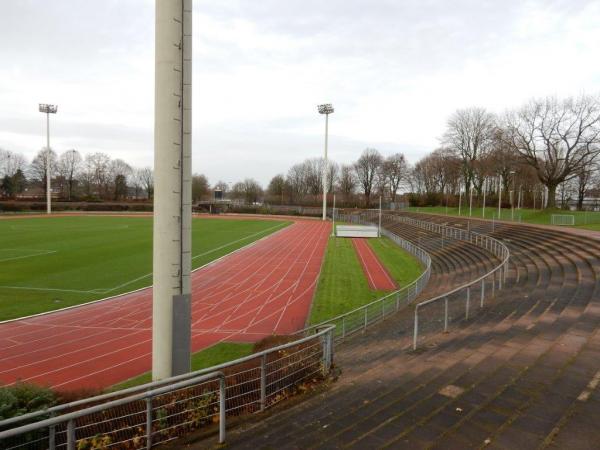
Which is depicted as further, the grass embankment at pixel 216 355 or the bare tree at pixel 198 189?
the bare tree at pixel 198 189

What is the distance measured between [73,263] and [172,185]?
954 inches

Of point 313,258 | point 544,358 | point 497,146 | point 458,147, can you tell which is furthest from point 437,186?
point 544,358

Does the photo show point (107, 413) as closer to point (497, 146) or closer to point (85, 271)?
point (85, 271)

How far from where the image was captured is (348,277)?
24625 mm

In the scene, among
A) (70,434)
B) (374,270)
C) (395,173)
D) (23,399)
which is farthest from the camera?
(395,173)

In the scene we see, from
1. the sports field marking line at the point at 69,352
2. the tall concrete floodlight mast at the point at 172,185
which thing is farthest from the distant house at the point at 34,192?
the tall concrete floodlight mast at the point at 172,185

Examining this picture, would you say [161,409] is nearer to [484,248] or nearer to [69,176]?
[484,248]

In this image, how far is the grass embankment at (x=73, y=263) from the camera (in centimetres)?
1919

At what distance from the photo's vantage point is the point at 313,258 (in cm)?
3222

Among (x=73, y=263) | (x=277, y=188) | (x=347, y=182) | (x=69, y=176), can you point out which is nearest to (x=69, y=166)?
(x=69, y=176)

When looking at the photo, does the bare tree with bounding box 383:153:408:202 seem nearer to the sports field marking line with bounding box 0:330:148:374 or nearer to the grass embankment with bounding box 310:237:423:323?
the grass embankment with bounding box 310:237:423:323

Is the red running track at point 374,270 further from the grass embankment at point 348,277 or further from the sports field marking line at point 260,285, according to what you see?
the sports field marking line at point 260,285

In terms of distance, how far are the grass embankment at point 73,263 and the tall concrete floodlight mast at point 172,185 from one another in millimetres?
12640

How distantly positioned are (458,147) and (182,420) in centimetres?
6797
